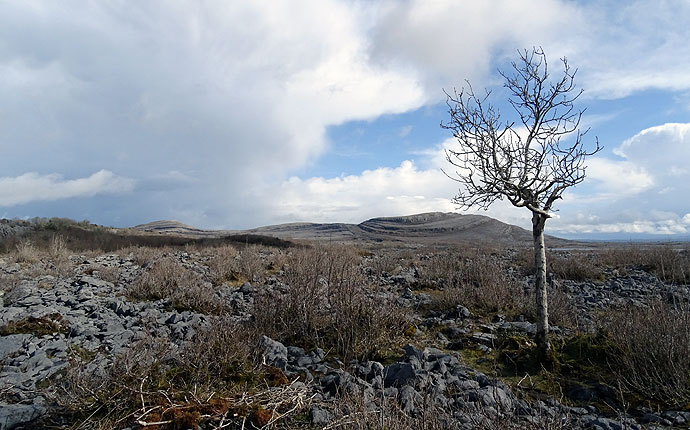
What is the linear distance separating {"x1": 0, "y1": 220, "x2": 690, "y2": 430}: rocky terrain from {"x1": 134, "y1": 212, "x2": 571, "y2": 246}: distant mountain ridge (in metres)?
47.9

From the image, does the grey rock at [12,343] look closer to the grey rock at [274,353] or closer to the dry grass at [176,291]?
the dry grass at [176,291]

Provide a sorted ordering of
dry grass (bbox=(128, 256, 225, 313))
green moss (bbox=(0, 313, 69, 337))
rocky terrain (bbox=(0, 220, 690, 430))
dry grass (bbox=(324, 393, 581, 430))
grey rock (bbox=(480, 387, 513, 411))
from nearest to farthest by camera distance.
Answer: dry grass (bbox=(324, 393, 581, 430)) < rocky terrain (bbox=(0, 220, 690, 430)) < grey rock (bbox=(480, 387, 513, 411)) < green moss (bbox=(0, 313, 69, 337)) < dry grass (bbox=(128, 256, 225, 313))

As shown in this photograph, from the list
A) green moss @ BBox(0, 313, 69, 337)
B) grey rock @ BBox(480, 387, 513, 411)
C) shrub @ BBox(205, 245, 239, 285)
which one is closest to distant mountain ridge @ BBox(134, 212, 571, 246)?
shrub @ BBox(205, 245, 239, 285)

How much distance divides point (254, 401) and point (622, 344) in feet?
15.0

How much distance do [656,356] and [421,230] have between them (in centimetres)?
8609

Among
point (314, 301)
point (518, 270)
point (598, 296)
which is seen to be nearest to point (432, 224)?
point (518, 270)

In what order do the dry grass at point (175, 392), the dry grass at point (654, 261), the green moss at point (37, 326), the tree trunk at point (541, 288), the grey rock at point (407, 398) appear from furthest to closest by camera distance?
the dry grass at point (654, 261) < the green moss at point (37, 326) < the tree trunk at point (541, 288) < the grey rock at point (407, 398) < the dry grass at point (175, 392)

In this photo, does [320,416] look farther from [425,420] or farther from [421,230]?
[421,230]

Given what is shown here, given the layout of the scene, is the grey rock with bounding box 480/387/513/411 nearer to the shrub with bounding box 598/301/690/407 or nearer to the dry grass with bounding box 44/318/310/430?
the shrub with bounding box 598/301/690/407

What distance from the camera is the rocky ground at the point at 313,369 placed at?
3.49 meters

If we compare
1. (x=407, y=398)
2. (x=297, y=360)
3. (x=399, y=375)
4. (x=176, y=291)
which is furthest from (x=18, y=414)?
(x=176, y=291)

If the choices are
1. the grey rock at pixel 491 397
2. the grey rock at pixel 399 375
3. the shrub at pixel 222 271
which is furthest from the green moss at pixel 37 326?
the grey rock at pixel 491 397

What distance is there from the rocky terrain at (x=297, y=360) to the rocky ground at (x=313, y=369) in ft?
0.08

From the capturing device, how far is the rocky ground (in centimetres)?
349
